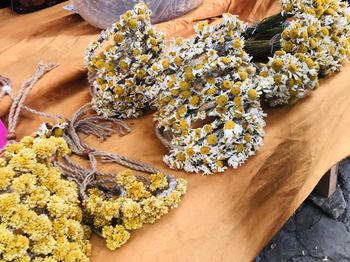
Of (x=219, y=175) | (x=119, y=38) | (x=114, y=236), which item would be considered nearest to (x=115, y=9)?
(x=119, y=38)

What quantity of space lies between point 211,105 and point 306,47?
1.02 ft

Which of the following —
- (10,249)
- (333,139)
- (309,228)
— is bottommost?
(309,228)

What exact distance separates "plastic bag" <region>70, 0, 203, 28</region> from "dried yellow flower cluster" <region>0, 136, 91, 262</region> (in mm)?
781

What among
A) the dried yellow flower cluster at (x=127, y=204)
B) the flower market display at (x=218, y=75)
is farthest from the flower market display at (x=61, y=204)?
the flower market display at (x=218, y=75)

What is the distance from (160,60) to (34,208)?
18.8 inches

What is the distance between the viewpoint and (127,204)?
819 millimetres

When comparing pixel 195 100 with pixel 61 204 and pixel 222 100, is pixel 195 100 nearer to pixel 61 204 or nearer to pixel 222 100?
pixel 222 100

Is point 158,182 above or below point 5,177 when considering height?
below

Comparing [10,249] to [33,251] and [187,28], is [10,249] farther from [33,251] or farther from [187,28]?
[187,28]

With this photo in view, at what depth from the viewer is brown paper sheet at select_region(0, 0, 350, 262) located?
2.91 ft

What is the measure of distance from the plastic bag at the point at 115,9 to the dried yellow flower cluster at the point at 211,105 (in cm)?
54

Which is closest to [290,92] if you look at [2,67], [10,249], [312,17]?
[312,17]

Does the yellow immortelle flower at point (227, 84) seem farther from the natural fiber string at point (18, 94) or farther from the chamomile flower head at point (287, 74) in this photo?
the natural fiber string at point (18, 94)

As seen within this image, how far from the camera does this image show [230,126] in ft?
3.02
